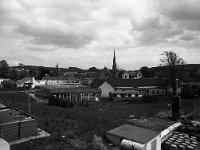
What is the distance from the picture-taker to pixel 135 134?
16.8 m

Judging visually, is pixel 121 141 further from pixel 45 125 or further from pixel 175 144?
pixel 45 125

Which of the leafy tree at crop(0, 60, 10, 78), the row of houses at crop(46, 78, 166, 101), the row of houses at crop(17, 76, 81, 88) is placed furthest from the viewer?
the leafy tree at crop(0, 60, 10, 78)

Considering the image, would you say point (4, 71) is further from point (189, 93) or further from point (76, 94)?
point (189, 93)

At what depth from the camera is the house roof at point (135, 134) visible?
1566 cm

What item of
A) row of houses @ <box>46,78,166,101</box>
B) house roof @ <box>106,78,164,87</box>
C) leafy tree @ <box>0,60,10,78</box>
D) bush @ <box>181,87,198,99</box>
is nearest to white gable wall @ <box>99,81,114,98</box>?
row of houses @ <box>46,78,166,101</box>

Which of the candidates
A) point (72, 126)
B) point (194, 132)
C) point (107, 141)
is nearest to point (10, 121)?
point (72, 126)

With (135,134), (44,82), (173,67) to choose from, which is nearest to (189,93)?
(173,67)

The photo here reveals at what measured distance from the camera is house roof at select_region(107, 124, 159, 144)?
15656 mm

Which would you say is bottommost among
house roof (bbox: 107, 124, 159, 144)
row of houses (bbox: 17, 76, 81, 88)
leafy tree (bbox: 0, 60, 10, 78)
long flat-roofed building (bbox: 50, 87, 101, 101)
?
house roof (bbox: 107, 124, 159, 144)

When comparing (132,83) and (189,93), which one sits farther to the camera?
(132,83)

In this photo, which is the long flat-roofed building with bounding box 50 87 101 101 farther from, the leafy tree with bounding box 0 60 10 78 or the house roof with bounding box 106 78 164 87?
the leafy tree with bounding box 0 60 10 78

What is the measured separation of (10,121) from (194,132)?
17911 millimetres

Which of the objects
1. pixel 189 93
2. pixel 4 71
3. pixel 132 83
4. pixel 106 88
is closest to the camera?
pixel 189 93

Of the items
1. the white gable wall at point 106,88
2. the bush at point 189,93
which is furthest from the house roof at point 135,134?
the white gable wall at point 106,88
